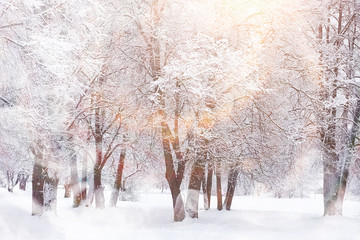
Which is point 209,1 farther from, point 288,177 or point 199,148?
point 288,177

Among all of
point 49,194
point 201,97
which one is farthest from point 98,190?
point 201,97

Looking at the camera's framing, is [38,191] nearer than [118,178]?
Yes

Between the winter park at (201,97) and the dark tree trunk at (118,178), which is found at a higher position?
the winter park at (201,97)

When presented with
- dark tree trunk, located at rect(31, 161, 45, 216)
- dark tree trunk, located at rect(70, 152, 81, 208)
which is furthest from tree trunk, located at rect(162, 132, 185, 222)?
dark tree trunk, located at rect(70, 152, 81, 208)

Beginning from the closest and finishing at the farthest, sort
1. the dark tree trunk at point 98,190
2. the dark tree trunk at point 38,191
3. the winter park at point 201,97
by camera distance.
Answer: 1. the winter park at point 201,97
2. the dark tree trunk at point 38,191
3. the dark tree trunk at point 98,190

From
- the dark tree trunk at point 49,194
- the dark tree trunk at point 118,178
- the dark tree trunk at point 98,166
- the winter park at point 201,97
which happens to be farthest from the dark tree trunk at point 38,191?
the dark tree trunk at point 118,178

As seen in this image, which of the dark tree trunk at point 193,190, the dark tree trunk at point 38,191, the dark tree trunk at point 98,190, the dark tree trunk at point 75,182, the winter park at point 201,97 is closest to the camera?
the winter park at point 201,97

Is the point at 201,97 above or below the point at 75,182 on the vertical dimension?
above

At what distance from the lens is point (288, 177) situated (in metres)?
16.5

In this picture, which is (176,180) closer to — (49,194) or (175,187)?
(175,187)

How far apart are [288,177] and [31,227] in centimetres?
1073

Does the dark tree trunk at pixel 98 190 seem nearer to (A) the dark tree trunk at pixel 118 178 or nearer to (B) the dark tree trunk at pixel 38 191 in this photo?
(A) the dark tree trunk at pixel 118 178

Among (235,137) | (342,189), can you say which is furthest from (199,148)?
(342,189)

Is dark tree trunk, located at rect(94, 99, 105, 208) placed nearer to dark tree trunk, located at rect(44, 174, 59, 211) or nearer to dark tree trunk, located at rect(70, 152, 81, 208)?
dark tree trunk, located at rect(70, 152, 81, 208)
